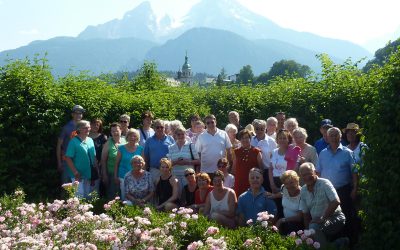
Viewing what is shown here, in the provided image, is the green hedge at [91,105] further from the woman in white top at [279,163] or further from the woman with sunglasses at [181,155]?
the woman with sunglasses at [181,155]

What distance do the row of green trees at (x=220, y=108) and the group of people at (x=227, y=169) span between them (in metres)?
0.56

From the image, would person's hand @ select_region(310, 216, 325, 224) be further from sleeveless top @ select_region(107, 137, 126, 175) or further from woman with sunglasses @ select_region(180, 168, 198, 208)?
sleeveless top @ select_region(107, 137, 126, 175)

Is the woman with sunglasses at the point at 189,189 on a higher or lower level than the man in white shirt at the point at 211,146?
lower

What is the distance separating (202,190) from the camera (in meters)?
7.32

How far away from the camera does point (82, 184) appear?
8352mm

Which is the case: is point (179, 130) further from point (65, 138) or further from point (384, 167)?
point (384, 167)

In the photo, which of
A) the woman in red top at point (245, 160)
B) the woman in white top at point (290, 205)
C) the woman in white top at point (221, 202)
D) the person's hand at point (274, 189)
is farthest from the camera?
the woman in red top at point (245, 160)

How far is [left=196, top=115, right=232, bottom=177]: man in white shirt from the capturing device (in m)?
8.18

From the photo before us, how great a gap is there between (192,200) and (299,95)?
18.9ft

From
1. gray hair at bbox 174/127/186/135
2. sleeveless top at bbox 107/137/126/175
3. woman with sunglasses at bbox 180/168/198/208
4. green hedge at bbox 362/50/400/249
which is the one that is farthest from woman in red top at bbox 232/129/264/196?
green hedge at bbox 362/50/400/249

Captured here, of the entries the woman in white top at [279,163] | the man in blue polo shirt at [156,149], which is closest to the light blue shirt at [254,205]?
the woman in white top at [279,163]

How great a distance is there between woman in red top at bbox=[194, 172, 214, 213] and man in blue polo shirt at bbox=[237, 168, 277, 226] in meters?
0.71

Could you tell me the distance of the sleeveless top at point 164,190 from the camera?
7629 millimetres

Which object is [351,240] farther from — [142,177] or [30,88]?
[30,88]
